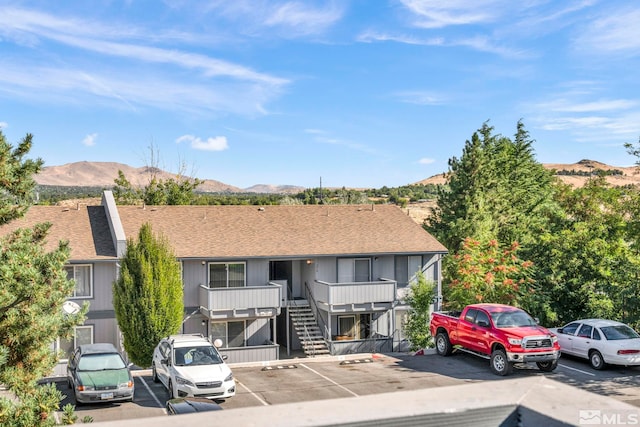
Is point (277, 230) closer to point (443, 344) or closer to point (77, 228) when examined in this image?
point (77, 228)

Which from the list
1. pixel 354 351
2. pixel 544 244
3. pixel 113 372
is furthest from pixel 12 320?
pixel 544 244

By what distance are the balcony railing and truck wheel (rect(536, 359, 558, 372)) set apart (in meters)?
8.96

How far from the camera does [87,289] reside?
92.2 feet

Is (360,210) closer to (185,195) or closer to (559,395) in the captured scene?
(185,195)

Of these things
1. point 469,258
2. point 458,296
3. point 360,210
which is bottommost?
point 458,296

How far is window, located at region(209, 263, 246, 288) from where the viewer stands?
100ft

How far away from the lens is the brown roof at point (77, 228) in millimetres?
28031

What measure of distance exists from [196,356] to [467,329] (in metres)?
10.5

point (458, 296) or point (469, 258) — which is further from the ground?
point (469, 258)

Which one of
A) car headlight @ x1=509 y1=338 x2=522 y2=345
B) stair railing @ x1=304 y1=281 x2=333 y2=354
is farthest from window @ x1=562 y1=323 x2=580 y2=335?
stair railing @ x1=304 y1=281 x2=333 y2=354

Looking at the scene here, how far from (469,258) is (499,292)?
2490 millimetres

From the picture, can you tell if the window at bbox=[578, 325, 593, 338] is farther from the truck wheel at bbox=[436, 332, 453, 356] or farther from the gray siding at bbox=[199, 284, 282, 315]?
the gray siding at bbox=[199, 284, 282, 315]

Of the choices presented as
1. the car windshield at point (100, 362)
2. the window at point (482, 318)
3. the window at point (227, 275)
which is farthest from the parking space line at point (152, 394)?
the window at point (482, 318)

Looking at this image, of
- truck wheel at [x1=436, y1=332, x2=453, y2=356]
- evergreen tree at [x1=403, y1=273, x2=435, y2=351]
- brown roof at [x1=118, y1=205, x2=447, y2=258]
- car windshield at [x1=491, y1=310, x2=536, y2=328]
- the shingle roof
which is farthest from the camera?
brown roof at [x1=118, y1=205, x2=447, y2=258]
